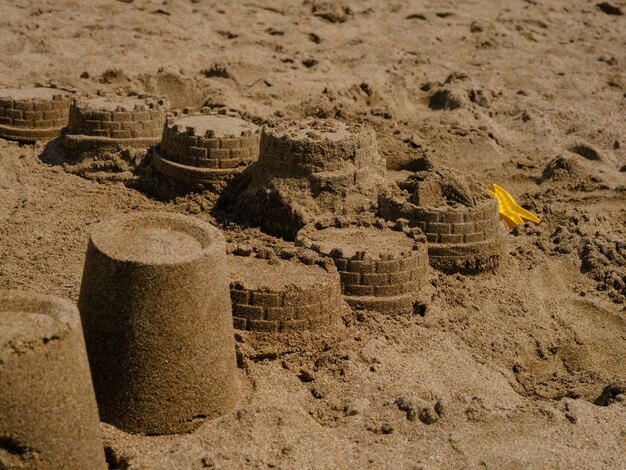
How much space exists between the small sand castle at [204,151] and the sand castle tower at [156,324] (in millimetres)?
2993

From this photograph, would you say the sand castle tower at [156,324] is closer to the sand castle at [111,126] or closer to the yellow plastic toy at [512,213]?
the sand castle at [111,126]

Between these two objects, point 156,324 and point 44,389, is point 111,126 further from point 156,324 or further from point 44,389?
point 44,389

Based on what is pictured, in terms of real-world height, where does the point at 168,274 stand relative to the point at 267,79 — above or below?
above

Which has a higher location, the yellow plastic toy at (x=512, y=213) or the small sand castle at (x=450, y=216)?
the small sand castle at (x=450, y=216)

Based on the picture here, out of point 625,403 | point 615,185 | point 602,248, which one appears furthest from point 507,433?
point 615,185

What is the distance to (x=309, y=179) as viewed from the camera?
22.9ft

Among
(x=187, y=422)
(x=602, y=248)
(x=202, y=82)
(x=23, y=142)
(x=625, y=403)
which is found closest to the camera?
(x=187, y=422)

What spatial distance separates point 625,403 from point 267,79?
624 centimetres

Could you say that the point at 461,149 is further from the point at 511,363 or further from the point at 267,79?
the point at 511,363

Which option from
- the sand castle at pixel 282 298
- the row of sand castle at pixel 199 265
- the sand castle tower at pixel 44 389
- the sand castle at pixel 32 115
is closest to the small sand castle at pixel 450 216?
the row of sand castle at pixel 199 265

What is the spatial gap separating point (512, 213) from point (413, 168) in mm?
1091

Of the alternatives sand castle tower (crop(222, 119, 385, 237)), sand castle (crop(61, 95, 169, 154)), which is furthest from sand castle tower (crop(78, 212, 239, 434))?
sand castle (crop(61, 95, 169, 154))

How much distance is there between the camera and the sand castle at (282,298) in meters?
5.43

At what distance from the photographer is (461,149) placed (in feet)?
30.6
